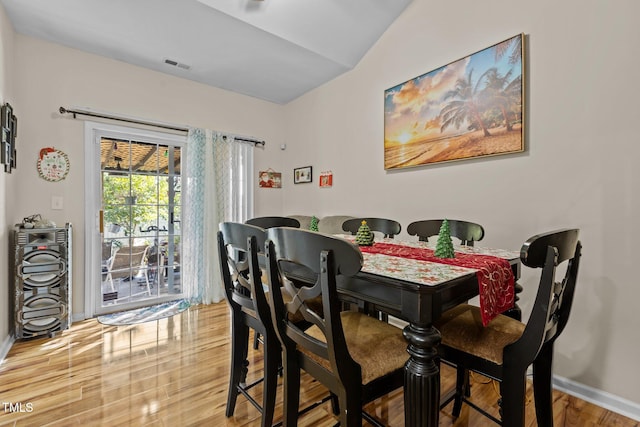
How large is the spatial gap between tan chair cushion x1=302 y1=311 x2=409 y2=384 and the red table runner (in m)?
0.31

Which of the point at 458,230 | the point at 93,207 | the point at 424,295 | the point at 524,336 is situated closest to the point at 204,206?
the point at 93,207

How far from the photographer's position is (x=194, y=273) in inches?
129

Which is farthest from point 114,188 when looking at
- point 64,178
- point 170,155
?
point 170,155

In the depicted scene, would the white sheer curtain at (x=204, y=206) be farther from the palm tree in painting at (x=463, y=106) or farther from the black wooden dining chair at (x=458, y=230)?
the palm tree in painting at (x=463, y=106)

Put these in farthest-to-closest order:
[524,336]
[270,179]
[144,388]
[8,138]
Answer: [270,179], [8,138], [144,388], [524,336]

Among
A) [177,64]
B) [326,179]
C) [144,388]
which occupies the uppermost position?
[177,64]

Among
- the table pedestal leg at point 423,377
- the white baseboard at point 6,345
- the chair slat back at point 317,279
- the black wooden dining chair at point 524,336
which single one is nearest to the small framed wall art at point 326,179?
the black wooden dining chair at point 524,336

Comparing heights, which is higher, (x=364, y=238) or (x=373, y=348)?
(x=364, y=238)

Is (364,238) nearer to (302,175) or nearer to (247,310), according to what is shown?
(247,310)

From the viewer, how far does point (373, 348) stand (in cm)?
106

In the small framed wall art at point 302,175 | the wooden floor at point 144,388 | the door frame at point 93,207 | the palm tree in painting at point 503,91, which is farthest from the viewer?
the small framed wall art at point 302,175

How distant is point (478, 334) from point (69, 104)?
3604 millimetres

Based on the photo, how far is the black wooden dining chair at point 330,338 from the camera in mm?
871

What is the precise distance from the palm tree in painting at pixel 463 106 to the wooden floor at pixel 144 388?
1.73 meters
